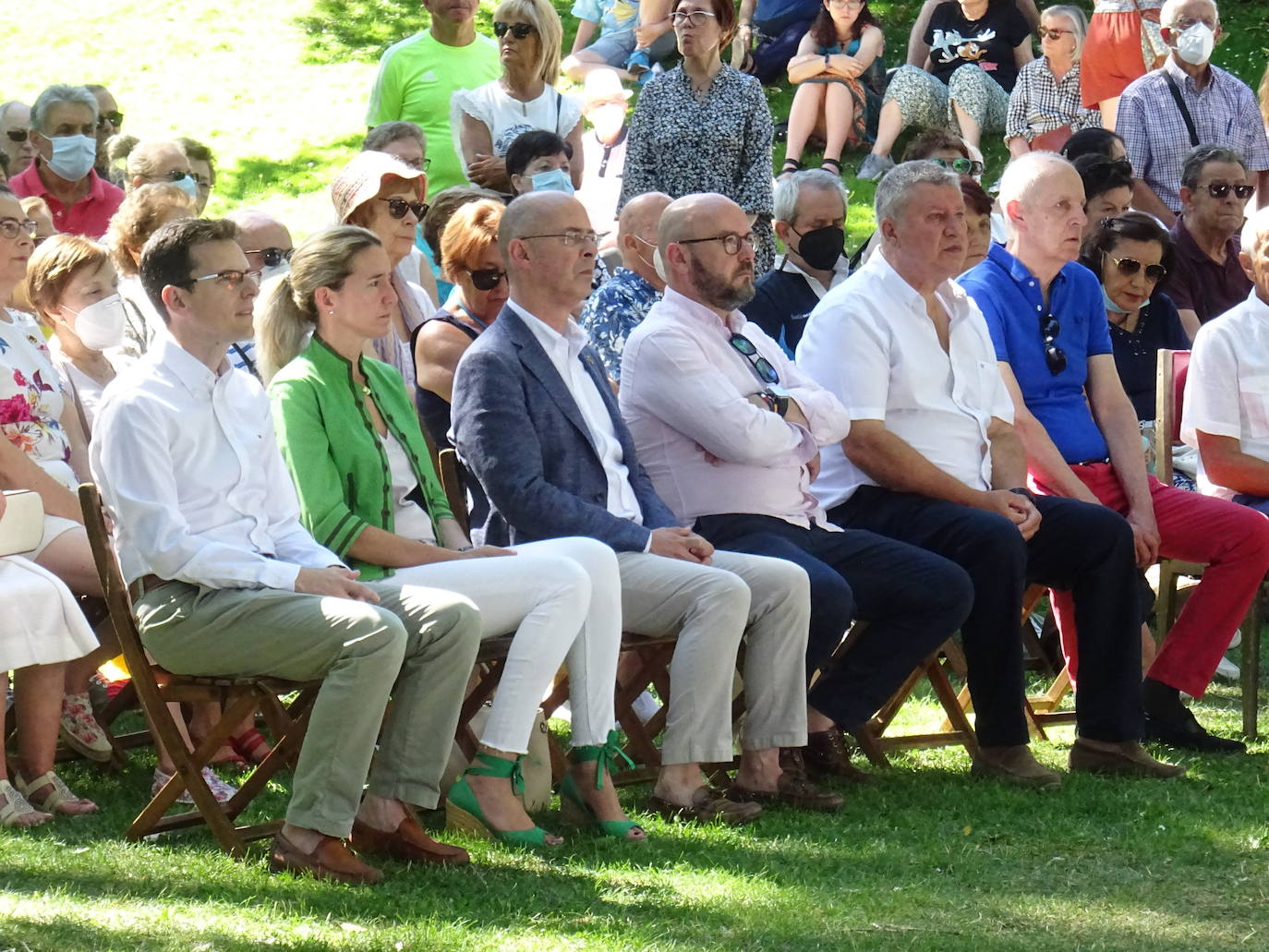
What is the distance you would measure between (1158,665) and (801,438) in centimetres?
161

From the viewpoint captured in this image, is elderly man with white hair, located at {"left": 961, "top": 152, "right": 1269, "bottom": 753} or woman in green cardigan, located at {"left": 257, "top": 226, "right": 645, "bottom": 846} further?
elderly man with white hair, located at {"left": 961, "top": 152, "right": 1269, "bottom": 753}

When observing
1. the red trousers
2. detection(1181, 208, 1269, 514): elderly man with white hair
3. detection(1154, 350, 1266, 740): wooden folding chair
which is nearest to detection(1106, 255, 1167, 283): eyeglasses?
detection(1154, 350, 1266, 740): wooden folding chair

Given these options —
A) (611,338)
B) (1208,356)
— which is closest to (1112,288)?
(1208,356)

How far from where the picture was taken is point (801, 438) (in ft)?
18.8

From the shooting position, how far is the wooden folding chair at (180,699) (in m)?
4.55

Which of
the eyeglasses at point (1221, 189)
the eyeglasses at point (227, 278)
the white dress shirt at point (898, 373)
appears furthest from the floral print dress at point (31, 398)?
the eyeglasses at point (1221, 189)

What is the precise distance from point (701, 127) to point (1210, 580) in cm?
341

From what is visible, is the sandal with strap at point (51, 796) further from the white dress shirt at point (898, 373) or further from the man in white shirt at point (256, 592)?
the white dress shirt at point (898, 373)

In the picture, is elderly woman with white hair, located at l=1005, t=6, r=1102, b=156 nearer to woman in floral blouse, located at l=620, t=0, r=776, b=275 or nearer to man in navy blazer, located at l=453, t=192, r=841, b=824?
woman in floral blouse, located at l=620, t=0, r=776, b=275

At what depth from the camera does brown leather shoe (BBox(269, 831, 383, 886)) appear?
4379 millimetres

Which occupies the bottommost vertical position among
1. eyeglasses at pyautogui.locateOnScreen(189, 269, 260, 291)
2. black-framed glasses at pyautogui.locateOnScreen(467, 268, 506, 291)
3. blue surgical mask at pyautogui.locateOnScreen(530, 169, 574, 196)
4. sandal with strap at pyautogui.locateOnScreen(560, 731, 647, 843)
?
sandal with strap at pyautogui.locateOnScreen(560, 731, 647, 843)

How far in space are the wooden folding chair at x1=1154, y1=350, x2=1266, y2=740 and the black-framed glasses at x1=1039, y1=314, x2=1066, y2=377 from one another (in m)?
0.43

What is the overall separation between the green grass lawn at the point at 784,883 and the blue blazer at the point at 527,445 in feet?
2.71

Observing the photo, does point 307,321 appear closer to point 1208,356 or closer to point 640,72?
point 1208,356
